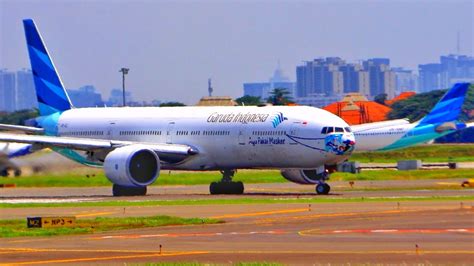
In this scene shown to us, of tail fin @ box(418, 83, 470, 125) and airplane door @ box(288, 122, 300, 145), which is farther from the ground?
tail fin @ box(418, 83, 470, 125)

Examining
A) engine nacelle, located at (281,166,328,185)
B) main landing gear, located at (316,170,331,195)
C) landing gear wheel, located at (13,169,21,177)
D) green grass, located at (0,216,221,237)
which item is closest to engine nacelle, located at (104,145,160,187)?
landing gear wheel, located at (13,169,21,177)

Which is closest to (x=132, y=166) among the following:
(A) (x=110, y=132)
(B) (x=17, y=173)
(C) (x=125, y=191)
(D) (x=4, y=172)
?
(C) (x=125, y=191)

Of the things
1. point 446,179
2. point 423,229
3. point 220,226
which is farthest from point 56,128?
point 423,229

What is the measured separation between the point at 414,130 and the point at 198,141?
54.6 metres

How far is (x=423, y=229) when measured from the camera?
38.2 metres

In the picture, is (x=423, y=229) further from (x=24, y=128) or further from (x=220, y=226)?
(x=24, y=128)

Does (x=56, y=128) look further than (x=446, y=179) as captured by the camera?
No

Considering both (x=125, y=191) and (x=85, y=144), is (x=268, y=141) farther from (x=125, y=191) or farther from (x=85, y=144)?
(x=85, y=144)

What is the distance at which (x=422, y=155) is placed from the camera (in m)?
125

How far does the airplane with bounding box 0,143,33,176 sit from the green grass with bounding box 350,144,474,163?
47.6 metres

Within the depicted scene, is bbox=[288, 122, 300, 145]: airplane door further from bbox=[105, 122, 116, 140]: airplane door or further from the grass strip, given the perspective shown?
bbox=[105, 122, 116, 140]: airplane door

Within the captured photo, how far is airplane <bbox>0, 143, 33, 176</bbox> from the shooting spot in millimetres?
65250

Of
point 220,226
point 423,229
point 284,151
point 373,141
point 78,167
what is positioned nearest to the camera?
point 423,229

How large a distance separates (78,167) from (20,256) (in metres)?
36.5
